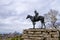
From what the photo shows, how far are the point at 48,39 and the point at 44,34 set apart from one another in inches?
18.4

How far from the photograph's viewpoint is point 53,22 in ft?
97.9

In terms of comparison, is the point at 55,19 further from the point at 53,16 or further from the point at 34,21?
the point at 34,21

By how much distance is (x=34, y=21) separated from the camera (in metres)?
18.1

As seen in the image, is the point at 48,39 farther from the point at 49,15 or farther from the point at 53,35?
the point at 49,15

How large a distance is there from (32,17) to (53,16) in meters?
12.0

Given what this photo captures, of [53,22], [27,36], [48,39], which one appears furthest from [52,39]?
[53,22]

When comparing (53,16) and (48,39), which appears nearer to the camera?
(48,39)

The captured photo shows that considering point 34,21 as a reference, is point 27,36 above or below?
below

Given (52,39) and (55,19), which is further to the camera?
(55,19)

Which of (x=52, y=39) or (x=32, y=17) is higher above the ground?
(x=32, y=17)

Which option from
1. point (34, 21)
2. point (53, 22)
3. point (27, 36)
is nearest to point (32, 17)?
point (34, 21)

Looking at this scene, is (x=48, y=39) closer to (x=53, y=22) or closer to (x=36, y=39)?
(x=36, y=39)

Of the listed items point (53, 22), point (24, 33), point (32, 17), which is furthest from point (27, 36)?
point (53, 22)

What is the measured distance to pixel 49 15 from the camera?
3044cm
